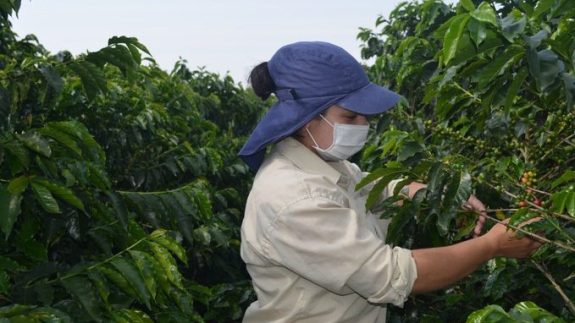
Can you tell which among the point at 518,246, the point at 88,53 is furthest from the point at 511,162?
the point at 88,53

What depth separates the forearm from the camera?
198 centimetres

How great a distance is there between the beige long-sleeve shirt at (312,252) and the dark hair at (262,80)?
0.22m

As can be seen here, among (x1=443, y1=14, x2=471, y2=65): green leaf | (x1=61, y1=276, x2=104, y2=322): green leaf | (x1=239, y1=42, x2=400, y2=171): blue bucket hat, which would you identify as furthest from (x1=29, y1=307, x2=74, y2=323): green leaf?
(x1=443, y1=14, x2=471, y2=65): green leaf

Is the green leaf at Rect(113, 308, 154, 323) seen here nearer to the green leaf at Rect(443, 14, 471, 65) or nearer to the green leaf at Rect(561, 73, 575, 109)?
the green leaf at Rect(443, 14, 471, 65)

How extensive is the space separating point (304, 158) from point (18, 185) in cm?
94

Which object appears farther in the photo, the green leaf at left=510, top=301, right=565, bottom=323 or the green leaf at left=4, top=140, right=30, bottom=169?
the green leaf at left=4, top=140, right=30, bottom=169

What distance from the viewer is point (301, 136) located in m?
2.32

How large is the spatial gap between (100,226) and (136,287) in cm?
59

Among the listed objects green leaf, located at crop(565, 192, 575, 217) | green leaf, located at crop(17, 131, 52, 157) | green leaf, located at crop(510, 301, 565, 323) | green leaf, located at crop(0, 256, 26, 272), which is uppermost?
green leaf, located at crop(17, 131, 52, 157)

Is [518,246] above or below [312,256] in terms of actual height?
below

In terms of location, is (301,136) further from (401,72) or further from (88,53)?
(401,72)

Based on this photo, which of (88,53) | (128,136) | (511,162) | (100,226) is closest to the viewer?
(511,162)

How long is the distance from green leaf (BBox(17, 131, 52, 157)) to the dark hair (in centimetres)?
76

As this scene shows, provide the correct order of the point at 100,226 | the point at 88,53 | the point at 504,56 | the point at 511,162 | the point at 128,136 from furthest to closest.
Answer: the point at 128,136 → the point at 88,53 → the point at 100,226 → the point at 511,162 → the point at 504,56
